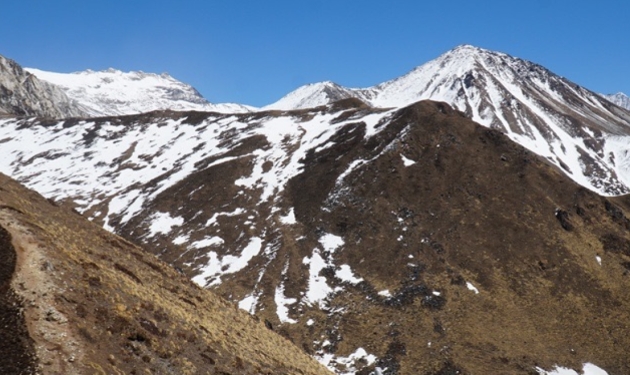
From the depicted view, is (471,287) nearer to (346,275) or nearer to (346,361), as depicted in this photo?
(346,275)

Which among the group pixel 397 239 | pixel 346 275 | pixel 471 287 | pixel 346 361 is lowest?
pixel 346 361

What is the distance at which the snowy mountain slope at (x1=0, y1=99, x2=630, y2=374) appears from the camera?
51938mm

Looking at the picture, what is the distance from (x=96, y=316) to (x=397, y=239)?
52.7 m

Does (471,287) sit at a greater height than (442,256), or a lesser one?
lesser

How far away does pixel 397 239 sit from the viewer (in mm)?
67438

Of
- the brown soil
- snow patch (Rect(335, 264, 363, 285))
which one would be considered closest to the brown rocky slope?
snow patch (Rect(335, 264, 363, 285))

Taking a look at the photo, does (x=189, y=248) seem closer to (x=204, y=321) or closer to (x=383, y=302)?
(x=383, y=302)

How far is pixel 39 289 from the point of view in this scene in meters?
18.0

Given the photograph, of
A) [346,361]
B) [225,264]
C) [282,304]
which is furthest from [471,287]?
[225,264]

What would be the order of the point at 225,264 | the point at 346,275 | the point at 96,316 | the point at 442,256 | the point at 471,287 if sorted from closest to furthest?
the point at 96,316 < the point at 471,287 < the point at 346,275 < the point at 442,256 < the point at 225,264

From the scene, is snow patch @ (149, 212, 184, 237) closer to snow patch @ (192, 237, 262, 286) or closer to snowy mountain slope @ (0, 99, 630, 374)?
snowy mountain slope @ (0, 99, 630, 374)

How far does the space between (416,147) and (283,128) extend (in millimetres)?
42466

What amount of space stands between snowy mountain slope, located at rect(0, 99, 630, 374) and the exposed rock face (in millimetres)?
24645

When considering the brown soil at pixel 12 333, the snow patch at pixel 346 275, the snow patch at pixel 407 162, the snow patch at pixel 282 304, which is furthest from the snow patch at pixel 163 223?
the brown soil at pixel 12 333
